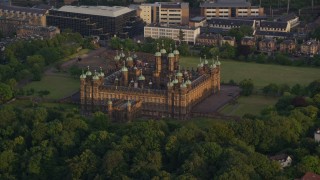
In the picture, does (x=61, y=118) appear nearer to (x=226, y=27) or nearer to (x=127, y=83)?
(x=127, y=83)

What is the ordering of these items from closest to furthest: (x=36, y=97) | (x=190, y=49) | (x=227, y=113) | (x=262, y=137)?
(x=262, y=137) < (x=227, y=113) < (x=36, y=97) < (x=190, y=49)

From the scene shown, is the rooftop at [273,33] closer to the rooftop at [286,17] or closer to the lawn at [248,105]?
the rooftop at [286,17]

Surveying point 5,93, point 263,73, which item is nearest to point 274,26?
point 263,73

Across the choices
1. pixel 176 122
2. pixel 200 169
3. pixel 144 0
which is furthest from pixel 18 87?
pixel 144 0

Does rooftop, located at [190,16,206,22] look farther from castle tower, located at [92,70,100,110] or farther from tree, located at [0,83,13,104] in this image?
tree, located at [0,83,13,104]

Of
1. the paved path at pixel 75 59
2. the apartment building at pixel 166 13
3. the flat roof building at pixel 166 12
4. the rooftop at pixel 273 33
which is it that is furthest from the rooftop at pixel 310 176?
the flat roof building at pixel 166 12

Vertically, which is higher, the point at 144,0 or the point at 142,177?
the point at 144,0
